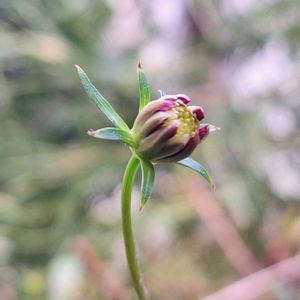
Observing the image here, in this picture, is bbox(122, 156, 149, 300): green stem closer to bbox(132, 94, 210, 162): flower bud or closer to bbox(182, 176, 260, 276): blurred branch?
bbox(132, 94, 210, 162): flower bud

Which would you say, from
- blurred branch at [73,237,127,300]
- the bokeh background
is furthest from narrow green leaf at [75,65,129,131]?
the bokeh background

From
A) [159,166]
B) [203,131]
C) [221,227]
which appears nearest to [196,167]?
[203,131]

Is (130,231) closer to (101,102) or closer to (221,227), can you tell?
(101,102)

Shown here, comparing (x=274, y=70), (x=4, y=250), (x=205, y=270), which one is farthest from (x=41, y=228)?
(x=274, y=70)

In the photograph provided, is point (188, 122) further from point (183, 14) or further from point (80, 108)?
point (183, 14)

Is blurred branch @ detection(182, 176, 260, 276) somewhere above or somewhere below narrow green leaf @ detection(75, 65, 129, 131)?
above
